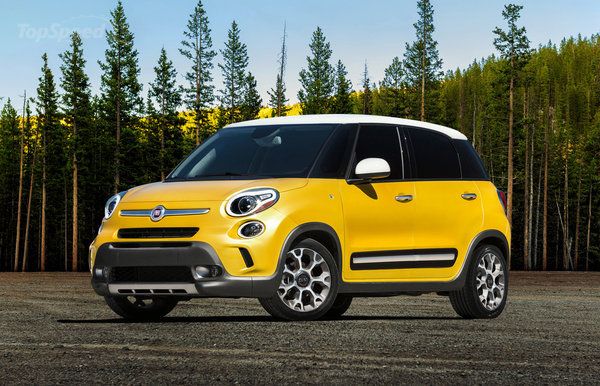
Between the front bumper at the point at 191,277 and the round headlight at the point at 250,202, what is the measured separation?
45 cm

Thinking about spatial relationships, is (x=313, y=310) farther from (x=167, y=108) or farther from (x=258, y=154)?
(x=167, y=108)

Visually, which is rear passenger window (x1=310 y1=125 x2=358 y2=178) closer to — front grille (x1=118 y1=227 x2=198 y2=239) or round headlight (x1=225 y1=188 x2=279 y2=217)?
round headlight (x1=225 y1=188 x2=279 y2=217)

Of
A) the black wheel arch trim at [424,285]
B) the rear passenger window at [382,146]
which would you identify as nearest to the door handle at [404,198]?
the rear passenger window at [382,146]

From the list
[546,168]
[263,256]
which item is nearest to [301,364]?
[263,256]

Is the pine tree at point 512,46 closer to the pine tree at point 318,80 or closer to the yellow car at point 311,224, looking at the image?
the pine tree at point 318,80

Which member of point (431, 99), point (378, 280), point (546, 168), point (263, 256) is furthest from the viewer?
point (546, 168)

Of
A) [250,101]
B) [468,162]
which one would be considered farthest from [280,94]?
[468,162]

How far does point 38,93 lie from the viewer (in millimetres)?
75125

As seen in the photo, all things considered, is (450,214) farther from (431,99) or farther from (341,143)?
(431,99)

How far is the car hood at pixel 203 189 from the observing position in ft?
29.7

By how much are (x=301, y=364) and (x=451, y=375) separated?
1.10 meters

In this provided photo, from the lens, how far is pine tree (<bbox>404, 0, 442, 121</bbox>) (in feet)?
236

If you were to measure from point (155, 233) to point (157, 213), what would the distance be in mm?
201

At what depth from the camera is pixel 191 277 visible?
8.88 meters
